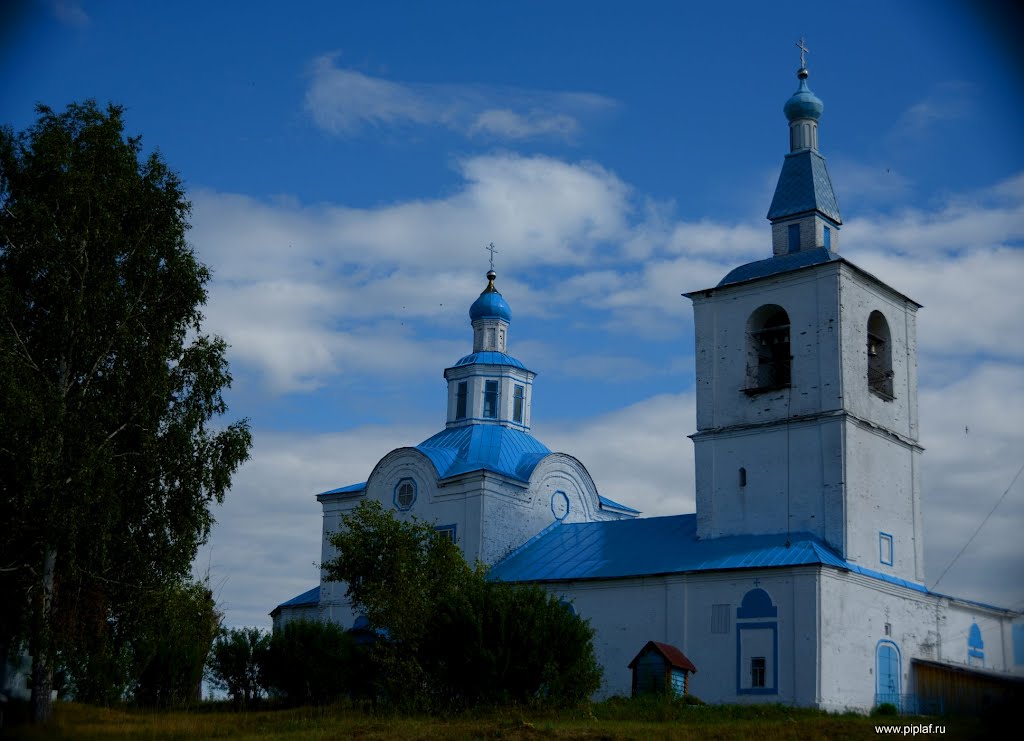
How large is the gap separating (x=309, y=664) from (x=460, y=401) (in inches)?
429

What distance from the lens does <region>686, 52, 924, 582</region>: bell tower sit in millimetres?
24453

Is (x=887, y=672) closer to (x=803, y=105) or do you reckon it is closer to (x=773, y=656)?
(x=773, y=656)

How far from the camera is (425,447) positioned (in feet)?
104

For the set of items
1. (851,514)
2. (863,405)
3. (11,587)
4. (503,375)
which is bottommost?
(11,587)

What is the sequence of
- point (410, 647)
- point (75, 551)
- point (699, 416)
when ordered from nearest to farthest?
point (75, 551), point (410, 647), point (699, 416)

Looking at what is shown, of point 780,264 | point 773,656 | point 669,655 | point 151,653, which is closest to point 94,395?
point 151,653

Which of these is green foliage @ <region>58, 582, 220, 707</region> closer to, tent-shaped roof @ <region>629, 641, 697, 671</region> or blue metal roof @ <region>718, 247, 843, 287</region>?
tent-shaped roof @ <region>629, 641, 697, 671</region>

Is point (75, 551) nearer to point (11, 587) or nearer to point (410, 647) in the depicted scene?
point (11, 587)

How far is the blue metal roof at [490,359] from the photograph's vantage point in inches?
1331

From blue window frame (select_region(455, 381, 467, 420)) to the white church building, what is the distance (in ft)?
13.9

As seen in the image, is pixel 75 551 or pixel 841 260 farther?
pixel 841 260

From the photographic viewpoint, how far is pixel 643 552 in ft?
86.5

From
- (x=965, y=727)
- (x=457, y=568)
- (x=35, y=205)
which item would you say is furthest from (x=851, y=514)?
(x=35, y=205)

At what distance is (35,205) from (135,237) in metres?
1.57
